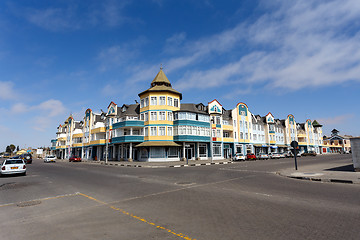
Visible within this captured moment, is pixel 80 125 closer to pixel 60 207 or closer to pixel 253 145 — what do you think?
pixel 253 145

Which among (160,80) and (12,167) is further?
(160,80)

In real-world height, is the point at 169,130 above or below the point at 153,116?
below

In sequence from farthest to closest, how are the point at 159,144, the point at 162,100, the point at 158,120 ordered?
the point at 162,100
the point at 158,120
the point at 159,144

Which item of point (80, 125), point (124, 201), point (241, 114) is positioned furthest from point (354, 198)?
point (80, 125)

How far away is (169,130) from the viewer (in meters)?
40.5

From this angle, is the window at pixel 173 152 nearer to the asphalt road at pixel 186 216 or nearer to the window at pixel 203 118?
the window at pixel 203 118

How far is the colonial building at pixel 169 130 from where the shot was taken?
131ft

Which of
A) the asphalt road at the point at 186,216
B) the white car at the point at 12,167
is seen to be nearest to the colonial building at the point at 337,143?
the asphalt road at the point at 186,216

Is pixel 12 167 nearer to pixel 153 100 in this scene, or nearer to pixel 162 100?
pixel 153 100

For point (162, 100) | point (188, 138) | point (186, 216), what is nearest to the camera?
point (186, 216)

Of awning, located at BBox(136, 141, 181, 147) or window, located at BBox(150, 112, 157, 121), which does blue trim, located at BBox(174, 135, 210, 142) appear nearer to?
awning, located at BBox(136, 141, 181, 147)

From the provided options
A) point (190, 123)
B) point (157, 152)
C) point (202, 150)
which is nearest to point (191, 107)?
point (190, 123)

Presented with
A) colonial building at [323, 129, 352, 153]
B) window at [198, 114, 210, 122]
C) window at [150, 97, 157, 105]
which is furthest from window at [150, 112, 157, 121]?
colonial building at [323, 129, 352, 153]

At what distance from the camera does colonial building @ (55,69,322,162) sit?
4003cm
